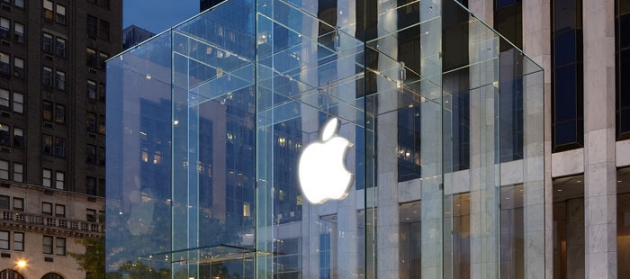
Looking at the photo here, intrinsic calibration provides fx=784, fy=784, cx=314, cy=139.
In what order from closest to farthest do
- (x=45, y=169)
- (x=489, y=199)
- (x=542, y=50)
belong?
(x=489, y=199) → (x=542, y=50) → (x=45, y=169)

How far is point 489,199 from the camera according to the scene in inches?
743

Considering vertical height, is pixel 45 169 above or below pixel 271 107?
above

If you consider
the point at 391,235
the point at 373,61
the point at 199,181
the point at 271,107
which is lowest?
the point at 391,235

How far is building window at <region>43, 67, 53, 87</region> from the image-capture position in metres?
75.1

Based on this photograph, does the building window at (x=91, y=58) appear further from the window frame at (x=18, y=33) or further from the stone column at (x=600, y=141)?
the stone column at (x=600, y=141)

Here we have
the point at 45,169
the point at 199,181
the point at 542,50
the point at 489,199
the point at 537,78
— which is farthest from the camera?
the point at 45,169

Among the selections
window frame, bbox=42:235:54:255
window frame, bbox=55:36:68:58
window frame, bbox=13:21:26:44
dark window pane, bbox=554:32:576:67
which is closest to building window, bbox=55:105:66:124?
window frame, bbox=55:36:68:58

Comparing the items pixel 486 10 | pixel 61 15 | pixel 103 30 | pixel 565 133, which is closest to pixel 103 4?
pixel 103 30

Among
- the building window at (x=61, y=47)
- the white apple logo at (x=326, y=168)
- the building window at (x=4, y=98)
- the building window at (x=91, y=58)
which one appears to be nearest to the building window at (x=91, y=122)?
the building window at (x=91, y=58)

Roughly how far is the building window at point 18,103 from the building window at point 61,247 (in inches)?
493

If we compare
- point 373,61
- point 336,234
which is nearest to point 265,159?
point 336,234

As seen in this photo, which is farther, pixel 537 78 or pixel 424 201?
pixel 537 78

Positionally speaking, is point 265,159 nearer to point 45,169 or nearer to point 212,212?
point 212,212

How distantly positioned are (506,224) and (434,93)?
17.1ft
